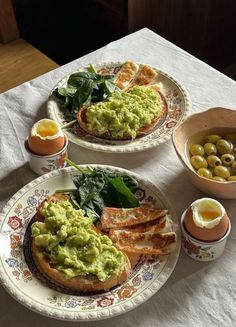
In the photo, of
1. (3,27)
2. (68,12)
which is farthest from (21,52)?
(68,12)

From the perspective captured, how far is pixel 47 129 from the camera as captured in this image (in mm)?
959

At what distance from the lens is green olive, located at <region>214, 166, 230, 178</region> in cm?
93

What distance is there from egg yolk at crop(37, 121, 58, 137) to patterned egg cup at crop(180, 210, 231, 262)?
1.11 ft

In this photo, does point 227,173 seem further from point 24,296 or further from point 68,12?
point 68,12

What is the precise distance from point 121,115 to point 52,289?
448mm

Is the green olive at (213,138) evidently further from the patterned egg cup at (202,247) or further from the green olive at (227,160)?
the patterned egg cup at (202,247)

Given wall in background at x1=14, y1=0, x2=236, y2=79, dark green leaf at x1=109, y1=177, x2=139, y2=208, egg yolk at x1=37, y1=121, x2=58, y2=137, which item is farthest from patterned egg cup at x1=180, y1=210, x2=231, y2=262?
wall in background at x1=14, y1=0, x2=236, y2=79

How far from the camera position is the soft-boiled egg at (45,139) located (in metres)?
0.93

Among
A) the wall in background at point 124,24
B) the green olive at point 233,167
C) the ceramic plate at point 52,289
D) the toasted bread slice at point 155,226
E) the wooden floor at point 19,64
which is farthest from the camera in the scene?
the wall in background at point 124,24

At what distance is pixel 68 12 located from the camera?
90.7 inches

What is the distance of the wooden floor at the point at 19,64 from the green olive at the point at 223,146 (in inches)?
36.6

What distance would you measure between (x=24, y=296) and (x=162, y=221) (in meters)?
0.29

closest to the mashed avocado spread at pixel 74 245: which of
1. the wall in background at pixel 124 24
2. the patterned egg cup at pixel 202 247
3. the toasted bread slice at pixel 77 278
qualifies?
the toasted bread slice at pixel 77 278

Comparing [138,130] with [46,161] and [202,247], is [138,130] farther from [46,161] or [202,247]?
[202,247]
